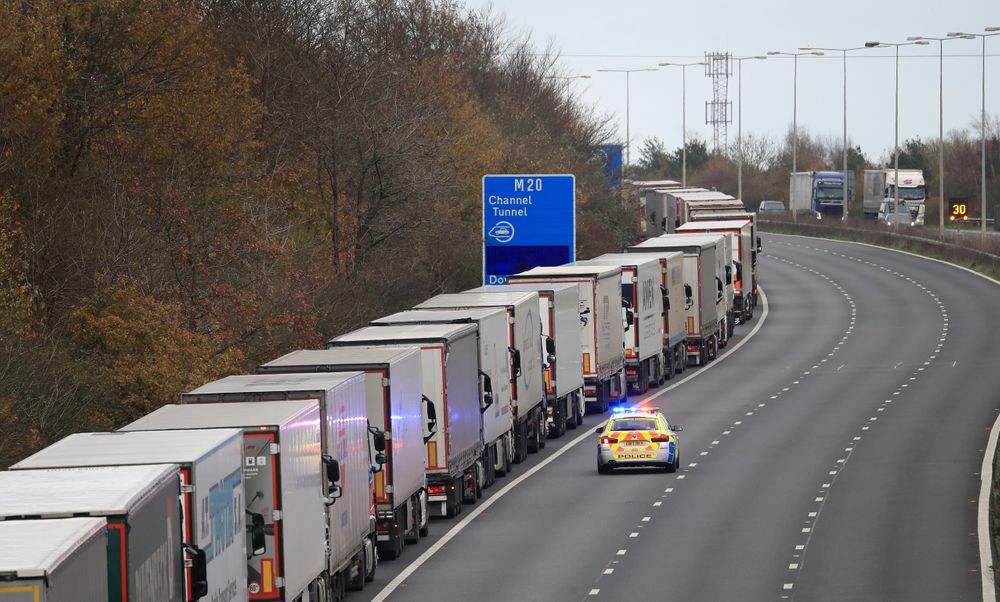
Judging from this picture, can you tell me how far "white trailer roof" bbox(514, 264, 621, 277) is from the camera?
148ft

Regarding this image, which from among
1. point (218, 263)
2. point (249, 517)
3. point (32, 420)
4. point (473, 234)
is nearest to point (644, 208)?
point (473, 234)

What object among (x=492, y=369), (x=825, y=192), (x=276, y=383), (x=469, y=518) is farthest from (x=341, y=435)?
(x=825, y=192)

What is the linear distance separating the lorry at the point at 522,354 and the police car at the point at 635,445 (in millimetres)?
2285

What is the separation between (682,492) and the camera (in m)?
33.9

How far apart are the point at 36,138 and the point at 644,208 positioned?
79758mm

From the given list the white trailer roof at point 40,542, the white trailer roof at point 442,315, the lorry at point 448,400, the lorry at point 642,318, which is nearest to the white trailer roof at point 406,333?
the lorry at point 448,400

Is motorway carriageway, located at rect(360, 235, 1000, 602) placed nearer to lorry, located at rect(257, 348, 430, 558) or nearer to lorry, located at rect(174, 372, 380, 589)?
lorry, located at rect(257, 348, 430, 558)

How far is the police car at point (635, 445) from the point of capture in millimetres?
36125

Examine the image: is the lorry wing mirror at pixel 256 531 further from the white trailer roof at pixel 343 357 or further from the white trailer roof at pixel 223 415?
the white trailer roof at pixel 343 357

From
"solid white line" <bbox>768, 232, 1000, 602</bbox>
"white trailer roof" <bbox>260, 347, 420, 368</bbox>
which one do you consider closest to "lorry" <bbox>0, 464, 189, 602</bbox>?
"white trailer roof" <bbox>260, 347, 420, 368</bbox>

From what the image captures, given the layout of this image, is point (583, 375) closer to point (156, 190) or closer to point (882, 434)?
point (882, 434)

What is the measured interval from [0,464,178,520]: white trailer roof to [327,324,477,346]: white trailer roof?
46.1ft

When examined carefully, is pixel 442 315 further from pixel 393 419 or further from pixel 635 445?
pixel 393 419

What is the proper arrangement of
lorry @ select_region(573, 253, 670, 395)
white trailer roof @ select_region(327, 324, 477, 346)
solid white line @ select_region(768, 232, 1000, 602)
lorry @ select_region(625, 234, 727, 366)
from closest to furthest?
solid white line @ select_region(768, 232, 1000, 602) → white trailer roof @ select_region(327, 324, 477, 346) → lorry @ select_region(573, 253, 670, 395) → lorry @ select_region(625, 234, 727, 366)
